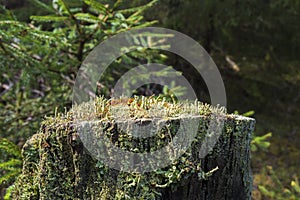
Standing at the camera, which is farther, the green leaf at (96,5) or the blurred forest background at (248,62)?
the blurred forest background at (248,62)

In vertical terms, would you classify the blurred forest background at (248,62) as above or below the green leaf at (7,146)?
above

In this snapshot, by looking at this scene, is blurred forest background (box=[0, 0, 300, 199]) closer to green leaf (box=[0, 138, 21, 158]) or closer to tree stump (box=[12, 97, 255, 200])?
green leaf (box=[0, 138, 21, 158])

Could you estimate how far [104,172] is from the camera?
60.1 inches

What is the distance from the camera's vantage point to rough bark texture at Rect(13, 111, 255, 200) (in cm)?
153

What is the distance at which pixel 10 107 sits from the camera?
388cm

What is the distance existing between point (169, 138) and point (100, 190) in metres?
0.37

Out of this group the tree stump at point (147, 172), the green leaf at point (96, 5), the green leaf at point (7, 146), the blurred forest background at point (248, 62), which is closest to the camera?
the tree stump at point (147, 172)

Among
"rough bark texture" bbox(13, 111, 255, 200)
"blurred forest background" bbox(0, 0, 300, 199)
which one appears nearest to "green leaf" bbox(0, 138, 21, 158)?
"rough bark texture" bbox(13, 111, 255, 200)

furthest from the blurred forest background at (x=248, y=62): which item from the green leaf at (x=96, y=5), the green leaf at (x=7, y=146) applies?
the green leaf at (x=7, y=146)

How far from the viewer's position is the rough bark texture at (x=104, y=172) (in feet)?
5.01

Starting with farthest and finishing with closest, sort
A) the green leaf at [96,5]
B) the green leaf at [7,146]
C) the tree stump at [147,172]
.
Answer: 1. the green leaf at [96,5]
2. the green leaf at [7,146]
3. the tree stump at [147,172]

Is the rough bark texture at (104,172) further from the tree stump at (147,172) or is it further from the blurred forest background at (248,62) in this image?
the blurred forest background at (248,62)

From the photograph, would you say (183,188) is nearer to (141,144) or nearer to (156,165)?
(156,165)

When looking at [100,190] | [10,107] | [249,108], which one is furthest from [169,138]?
[249,108]
